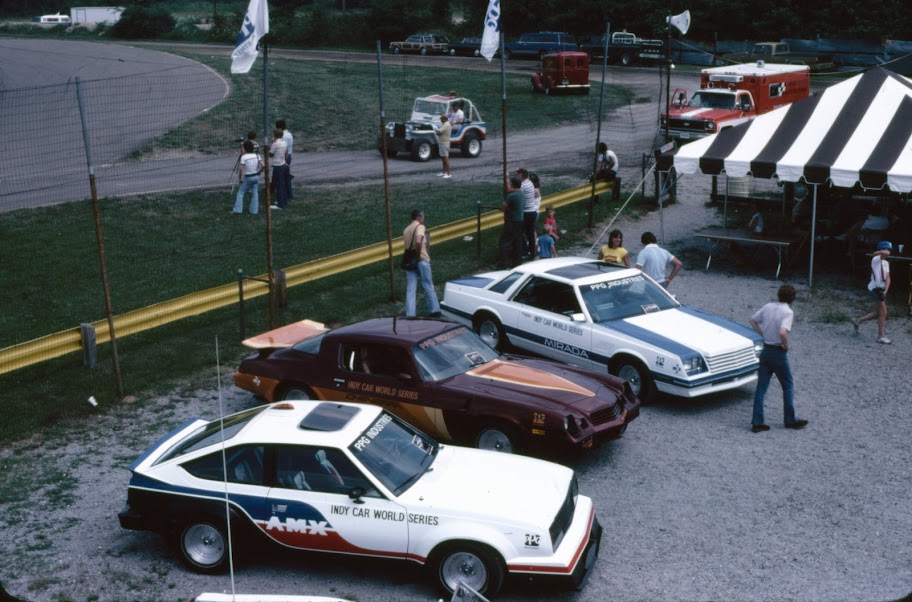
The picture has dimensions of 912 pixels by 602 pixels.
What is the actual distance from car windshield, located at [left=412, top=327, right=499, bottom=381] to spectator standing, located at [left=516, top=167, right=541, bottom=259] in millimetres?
6764

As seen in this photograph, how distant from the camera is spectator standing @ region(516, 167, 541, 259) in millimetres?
16955

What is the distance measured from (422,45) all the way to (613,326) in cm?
4750

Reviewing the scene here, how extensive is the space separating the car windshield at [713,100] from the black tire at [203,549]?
25.4m

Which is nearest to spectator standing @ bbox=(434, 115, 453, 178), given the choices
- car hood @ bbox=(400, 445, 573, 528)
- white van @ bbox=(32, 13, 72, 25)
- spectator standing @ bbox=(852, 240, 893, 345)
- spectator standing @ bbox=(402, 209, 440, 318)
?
spectator standing @ bbox=(402, 209, 440, 318)

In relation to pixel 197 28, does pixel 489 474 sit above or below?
below

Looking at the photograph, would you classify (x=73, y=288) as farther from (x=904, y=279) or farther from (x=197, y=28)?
(x=197, y=28)

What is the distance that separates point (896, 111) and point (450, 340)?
34.4 ft

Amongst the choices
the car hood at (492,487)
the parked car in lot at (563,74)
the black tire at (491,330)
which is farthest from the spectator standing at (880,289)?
the parked car in lot at (563,74)

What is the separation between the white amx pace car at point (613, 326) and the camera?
1127cm

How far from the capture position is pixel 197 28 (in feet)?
230

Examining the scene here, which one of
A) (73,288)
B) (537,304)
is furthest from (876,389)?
(73,288)

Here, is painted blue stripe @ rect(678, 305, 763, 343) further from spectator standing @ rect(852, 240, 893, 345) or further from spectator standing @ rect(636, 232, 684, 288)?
spectator standing @ rect(852, 240, 893, 345)

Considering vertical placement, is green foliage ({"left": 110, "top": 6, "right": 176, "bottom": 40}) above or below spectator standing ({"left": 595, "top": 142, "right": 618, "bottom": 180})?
above

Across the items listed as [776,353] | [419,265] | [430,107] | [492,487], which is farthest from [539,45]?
[492,487]
